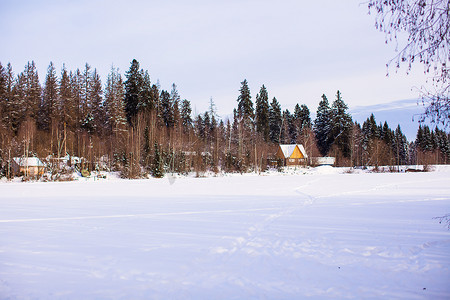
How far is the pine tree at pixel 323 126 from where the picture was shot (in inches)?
2530

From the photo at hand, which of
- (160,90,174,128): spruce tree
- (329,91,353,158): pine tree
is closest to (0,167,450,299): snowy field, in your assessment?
(160,90,174,128): spruce tree

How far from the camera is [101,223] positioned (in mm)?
8867

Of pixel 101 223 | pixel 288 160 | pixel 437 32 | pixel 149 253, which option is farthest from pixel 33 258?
pixel 288 160

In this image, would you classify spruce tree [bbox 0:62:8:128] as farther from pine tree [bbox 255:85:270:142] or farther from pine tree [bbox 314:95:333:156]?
pine tree [bbox 314:95:333:156]

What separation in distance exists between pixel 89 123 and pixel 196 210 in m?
38.9

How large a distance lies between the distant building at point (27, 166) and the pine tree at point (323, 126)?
5055cm

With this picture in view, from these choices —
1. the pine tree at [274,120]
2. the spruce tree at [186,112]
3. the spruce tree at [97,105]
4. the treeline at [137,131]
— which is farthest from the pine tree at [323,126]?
the spruce tree at [97,105]

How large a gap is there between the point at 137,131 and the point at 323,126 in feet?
140

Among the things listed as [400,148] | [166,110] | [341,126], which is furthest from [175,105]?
[400,148]

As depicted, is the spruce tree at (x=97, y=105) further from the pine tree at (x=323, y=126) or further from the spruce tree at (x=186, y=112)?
the pine tree at (x=323, y=126)

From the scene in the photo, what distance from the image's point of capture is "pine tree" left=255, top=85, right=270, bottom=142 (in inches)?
2559

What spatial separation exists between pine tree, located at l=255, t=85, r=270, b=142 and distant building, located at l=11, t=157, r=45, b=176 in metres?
41.2

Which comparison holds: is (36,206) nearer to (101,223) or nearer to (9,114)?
(101,223)

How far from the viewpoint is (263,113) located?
66562 mm
